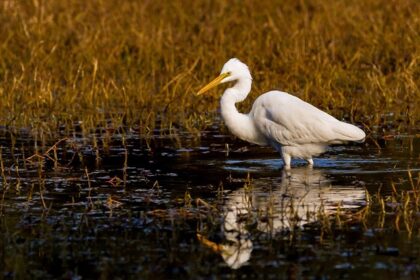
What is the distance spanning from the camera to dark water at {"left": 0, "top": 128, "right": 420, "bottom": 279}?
581 centimetres

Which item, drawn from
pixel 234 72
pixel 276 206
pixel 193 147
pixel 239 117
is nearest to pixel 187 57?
pixel 193 147

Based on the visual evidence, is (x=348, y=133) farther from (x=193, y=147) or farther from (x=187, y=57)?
(x=187, y=57)

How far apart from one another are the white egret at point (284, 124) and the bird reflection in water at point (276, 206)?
36 centimetres

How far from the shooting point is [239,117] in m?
9.35

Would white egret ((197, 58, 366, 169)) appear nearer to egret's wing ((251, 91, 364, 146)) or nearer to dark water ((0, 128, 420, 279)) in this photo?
egret's wing ((251, 91, 364, 146))

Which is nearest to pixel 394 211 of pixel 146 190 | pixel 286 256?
pixel 286 256

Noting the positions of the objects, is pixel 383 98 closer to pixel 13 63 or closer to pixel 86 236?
pixel 13 63

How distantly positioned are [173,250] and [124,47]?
7.99m

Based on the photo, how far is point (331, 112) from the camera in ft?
36.8

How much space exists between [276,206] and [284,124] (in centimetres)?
191

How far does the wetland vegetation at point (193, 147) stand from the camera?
19.9 feet

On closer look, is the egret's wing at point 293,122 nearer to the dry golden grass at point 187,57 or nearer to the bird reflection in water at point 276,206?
the bird reflection in water at point 276,206

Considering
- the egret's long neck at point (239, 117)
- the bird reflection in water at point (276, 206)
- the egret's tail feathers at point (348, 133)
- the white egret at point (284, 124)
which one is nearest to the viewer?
the bird reflection in water at point (276, 206)

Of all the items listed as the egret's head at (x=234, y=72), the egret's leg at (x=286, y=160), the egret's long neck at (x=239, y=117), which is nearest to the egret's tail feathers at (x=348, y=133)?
the egret's leg at (x=286, y=160)
